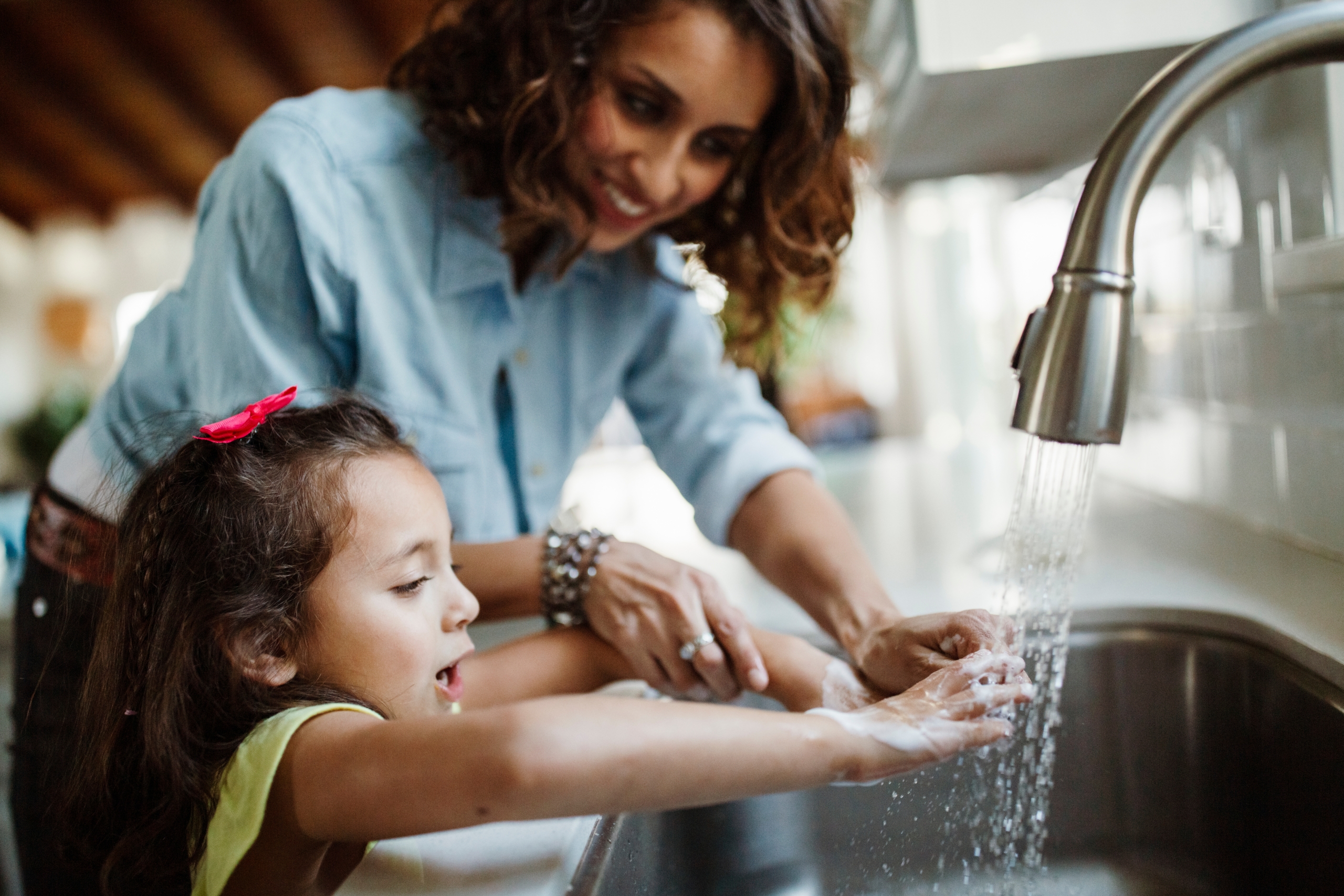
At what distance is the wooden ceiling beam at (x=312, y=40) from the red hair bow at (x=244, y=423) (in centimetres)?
597

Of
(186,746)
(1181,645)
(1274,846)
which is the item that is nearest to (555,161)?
(186,746)

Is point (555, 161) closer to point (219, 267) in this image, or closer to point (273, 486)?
point (219, 267)

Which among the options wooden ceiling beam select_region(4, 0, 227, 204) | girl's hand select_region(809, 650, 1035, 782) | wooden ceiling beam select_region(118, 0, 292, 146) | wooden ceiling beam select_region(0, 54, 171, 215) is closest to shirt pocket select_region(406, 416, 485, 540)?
girl's hand select_region(809, 650, 1035, 782)

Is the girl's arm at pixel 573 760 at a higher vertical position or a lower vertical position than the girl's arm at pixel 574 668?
higher

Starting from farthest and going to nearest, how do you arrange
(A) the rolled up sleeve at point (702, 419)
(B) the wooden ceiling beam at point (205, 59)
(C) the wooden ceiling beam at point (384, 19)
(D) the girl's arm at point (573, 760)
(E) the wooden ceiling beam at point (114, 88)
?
(C) the wooden ceiling beam at point (384, 19) < (B) the wooden ceiling beam at point (205, 59) < (E) the wooden ceiling beam at point (114, 88) < (A) the rolled up sleeve at point (702, 419) < (D) the girl's arm at point (573, 760)

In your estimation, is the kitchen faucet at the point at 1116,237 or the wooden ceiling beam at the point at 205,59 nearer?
the kitchen faucet at the point at 1116,237

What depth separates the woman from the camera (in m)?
0.80

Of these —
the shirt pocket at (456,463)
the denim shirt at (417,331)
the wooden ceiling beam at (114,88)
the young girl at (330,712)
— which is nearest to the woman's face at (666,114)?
the denim shirt at (417,331)

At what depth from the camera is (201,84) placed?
6719 mm

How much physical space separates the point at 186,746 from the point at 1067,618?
59cm

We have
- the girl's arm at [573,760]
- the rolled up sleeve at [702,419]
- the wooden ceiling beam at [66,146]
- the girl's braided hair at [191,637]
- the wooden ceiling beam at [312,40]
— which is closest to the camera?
the girl's arm at [573,760]

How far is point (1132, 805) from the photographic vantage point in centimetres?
79

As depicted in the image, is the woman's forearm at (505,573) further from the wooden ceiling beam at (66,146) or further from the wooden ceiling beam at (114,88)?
the wooden ceiling beam at (66,146)

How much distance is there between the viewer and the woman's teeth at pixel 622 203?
0.92 m
